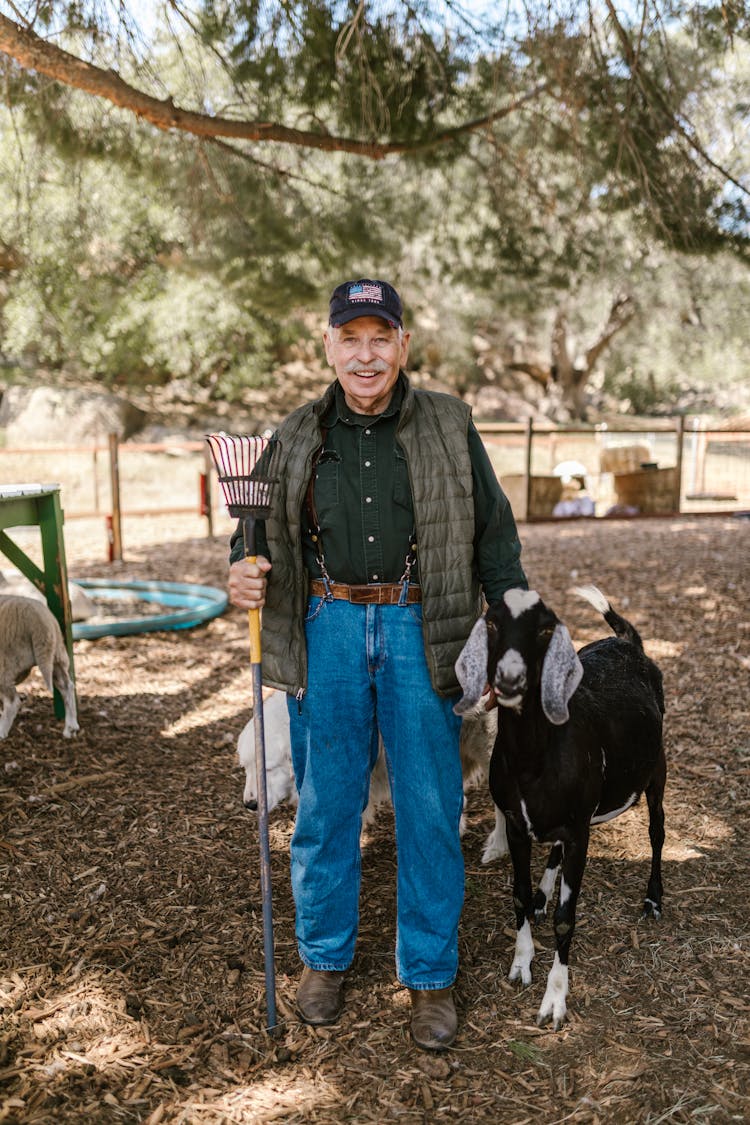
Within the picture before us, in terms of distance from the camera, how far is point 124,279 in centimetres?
1956

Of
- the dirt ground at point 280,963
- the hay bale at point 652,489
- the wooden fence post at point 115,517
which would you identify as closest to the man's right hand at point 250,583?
the dirt ground at point 280,963

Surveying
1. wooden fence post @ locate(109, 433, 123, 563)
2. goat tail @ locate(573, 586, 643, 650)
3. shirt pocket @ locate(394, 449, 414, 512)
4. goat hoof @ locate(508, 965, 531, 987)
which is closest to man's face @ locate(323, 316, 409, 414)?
shirt pocket @ locate(394, 449, 414, 512)

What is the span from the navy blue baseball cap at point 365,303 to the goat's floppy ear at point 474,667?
3.08 feet

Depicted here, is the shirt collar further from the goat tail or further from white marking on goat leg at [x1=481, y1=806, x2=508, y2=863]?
white marking on goat leg at [x1=481, y1=806, x2=508, y2=863]

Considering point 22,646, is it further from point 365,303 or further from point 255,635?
point 365,303

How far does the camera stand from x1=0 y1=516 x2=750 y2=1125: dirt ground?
2.51 metres

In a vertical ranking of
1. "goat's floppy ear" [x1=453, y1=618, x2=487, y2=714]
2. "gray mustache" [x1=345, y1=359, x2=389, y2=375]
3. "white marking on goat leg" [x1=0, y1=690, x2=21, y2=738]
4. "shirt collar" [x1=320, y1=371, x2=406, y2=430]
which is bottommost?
"white marking on goat leg" [x1=0, y1=690, x2=21, y2=738]

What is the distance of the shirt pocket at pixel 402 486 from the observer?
2.70 meters

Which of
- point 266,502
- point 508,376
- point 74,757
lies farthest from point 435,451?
point 508,376

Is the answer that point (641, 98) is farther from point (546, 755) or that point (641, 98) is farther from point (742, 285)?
point (742, 285)

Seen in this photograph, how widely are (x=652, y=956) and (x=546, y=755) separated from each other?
→ 0.95 meters

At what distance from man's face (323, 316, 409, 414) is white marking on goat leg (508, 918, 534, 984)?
1835mm

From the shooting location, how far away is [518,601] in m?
2.59

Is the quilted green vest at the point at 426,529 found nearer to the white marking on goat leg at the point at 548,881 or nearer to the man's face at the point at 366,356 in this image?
the man's face at the point at 366,356
